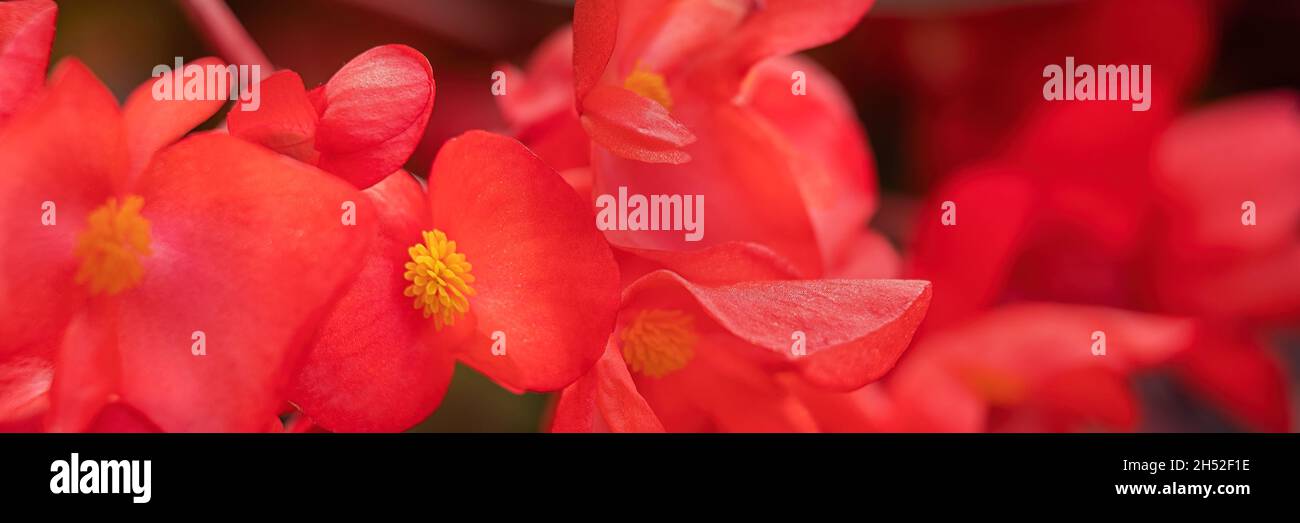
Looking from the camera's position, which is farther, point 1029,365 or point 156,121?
point 1029,365

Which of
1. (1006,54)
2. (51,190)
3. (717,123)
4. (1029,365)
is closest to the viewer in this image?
(51,190)

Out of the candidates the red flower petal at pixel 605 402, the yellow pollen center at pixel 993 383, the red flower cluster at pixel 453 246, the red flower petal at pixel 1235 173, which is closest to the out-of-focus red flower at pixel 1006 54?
the red flower petal at pixel 1235 173

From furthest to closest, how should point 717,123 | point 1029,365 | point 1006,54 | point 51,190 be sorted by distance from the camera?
point 1006,54 < point 1029,365 < point 717,123 < point 51,190

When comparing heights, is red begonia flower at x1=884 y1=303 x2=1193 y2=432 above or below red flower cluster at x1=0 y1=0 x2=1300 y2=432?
below

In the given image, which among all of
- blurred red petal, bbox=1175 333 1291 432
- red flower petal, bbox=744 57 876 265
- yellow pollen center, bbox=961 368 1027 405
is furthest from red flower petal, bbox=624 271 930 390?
blurred red petal, bbox=1175 333 1291 432

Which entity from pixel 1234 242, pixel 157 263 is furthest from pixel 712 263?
pixel 1234 242

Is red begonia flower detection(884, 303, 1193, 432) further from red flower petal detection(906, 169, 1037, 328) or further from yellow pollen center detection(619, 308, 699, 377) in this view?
yellow pollen center detection(619, 308, 699, 377)

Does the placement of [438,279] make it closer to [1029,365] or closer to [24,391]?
[24,391]
